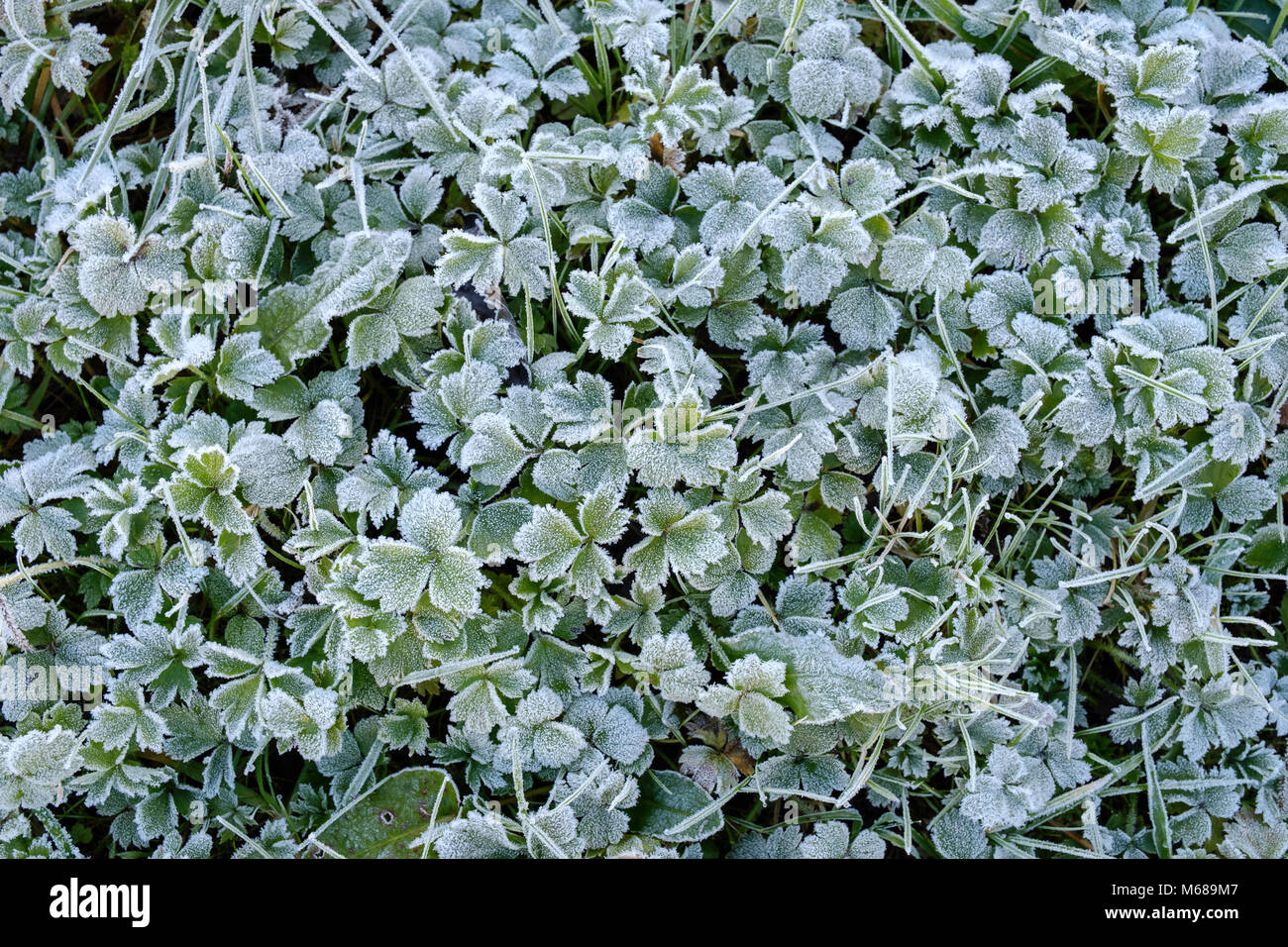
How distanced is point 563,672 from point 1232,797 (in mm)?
1283

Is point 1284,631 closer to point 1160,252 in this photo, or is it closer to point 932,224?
point 1160,252

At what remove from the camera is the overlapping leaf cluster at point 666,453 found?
1.67m

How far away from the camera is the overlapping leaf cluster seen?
1.67 meters

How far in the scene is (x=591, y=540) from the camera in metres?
1.65

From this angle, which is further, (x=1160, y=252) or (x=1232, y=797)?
(x=1160, y=252)

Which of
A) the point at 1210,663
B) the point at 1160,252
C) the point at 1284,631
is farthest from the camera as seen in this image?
the point at 1160,252

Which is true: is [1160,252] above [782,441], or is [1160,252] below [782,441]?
above

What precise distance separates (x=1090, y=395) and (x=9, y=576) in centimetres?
206

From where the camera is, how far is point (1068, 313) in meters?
1.82

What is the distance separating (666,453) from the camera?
5.42 feet
